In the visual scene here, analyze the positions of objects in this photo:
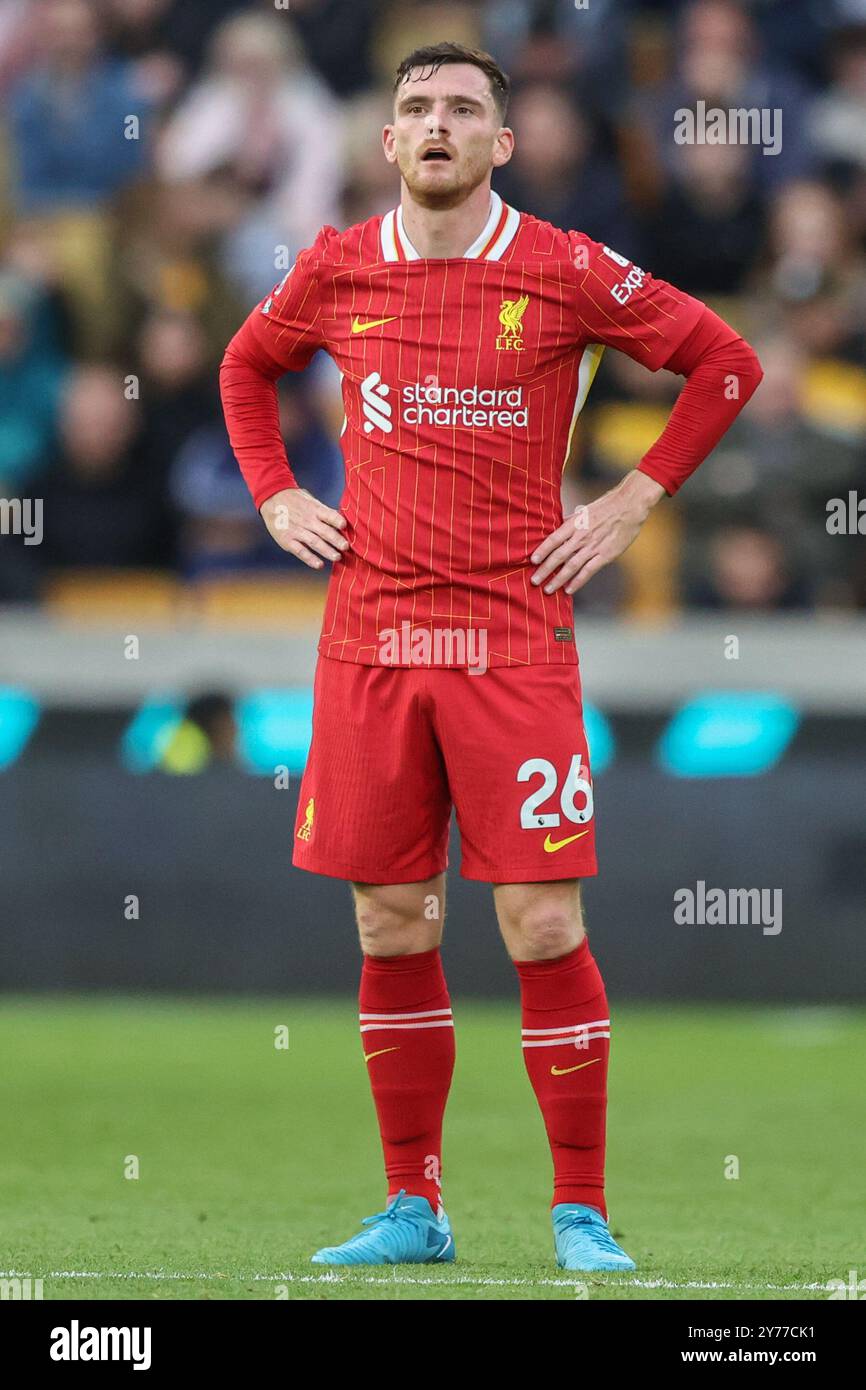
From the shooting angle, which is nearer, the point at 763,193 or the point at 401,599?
the point at 401,599

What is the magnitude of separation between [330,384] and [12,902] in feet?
9.62

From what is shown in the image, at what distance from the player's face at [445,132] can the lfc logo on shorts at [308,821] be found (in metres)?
1.25

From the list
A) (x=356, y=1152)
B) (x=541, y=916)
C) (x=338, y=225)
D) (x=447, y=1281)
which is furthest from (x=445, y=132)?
(x=338, y=225)

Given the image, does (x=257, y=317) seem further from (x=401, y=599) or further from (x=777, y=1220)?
(x=777, y=1220)

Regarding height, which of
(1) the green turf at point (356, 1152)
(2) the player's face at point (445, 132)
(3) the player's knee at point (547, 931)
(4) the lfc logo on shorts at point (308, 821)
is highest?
(2) the player's face at point (445, 132)

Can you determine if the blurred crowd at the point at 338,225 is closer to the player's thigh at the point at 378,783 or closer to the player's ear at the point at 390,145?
the player's ear at the point at 390,145

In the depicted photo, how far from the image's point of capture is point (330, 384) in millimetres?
10336

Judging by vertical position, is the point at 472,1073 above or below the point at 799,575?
below

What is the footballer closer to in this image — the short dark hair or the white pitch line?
the short dark hair

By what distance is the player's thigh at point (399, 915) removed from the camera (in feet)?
15.2

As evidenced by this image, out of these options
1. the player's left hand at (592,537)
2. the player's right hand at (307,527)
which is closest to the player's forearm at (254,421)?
the player's right hand at (307,527)

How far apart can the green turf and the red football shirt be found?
4.15 feet

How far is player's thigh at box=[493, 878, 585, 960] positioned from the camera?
4.50 m

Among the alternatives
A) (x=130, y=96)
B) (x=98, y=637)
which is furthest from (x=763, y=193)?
(x=98, y=637)
